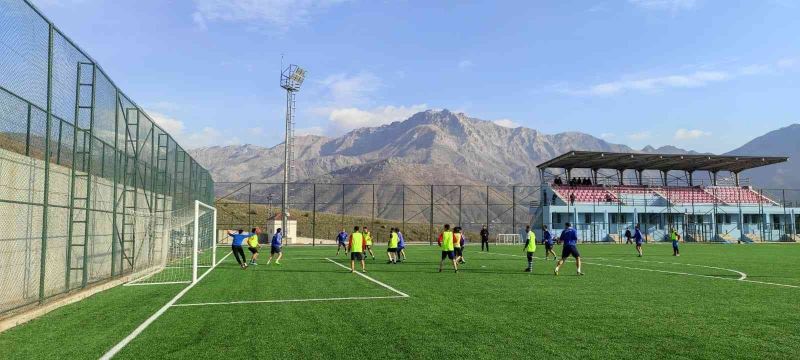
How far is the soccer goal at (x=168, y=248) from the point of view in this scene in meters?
17.5

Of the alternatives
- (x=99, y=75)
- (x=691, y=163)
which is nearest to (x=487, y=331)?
(x=99, y=75)

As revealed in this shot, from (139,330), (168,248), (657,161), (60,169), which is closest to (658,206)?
(657,161)

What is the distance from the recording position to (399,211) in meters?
184

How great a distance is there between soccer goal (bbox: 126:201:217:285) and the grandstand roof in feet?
151

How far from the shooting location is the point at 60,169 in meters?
12.5

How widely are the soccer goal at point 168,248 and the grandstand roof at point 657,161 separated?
46.0 m

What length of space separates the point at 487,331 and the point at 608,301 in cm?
448

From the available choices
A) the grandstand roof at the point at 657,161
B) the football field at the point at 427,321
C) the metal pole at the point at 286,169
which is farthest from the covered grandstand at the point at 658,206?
the football field at the point at 427,321

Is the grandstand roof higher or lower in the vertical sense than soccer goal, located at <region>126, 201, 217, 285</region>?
higher

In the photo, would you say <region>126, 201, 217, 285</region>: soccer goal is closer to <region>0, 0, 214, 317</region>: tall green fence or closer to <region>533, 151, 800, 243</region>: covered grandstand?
<region>0, 0, 214, 317</region>: tall green fence

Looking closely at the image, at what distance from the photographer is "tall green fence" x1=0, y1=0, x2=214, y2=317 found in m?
9.80

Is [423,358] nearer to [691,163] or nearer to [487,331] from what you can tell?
[487,331]

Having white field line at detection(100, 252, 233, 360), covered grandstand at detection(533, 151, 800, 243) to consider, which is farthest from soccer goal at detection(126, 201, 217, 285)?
covered grandstand at detection(533, 151, 800, 243)

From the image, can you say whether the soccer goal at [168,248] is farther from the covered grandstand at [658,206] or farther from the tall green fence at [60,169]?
the covered grandstand at [658,206]
